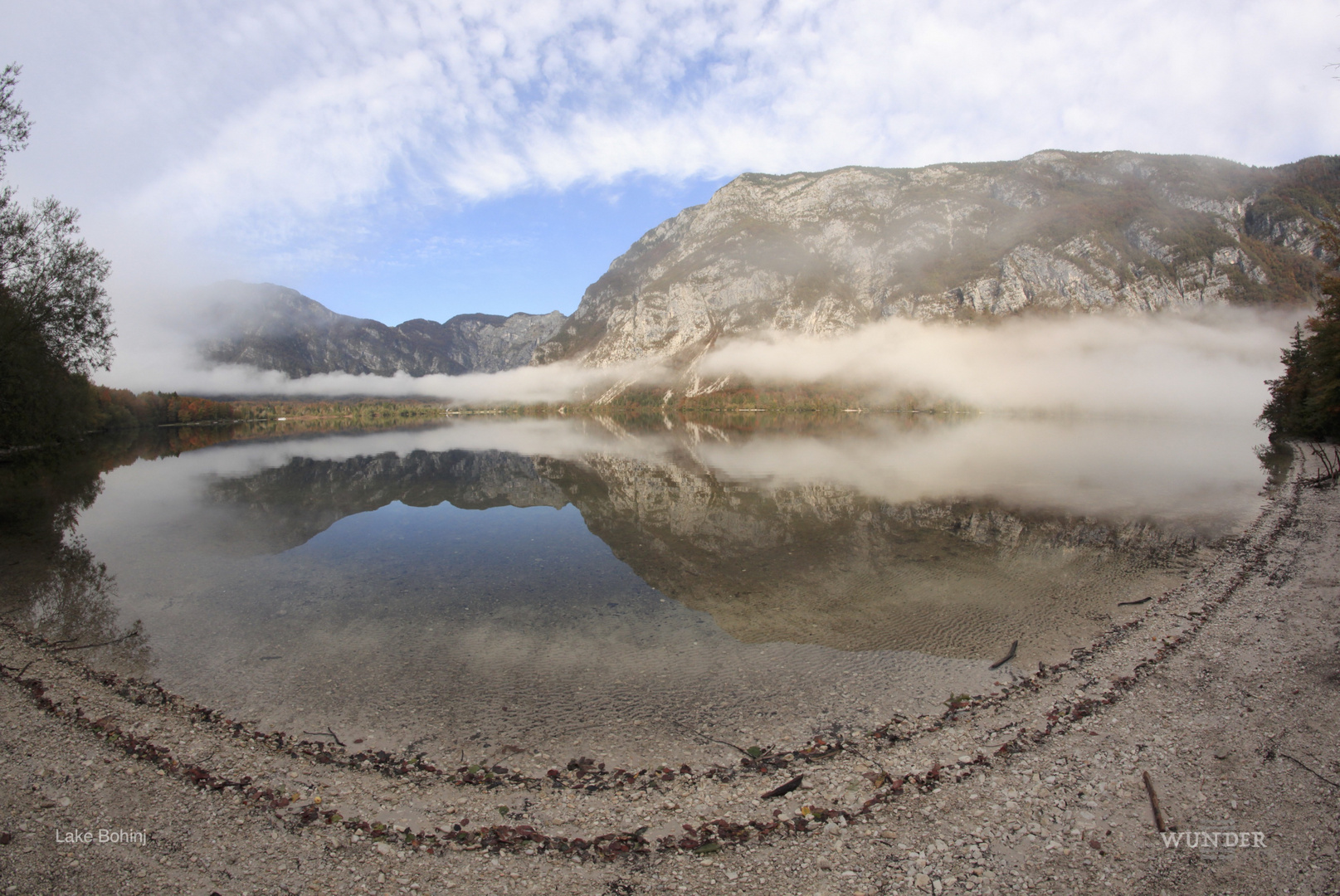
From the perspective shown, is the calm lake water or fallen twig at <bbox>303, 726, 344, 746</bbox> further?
the calm lake water

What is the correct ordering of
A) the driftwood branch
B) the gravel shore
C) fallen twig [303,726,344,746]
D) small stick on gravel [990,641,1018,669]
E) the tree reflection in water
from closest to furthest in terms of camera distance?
the gravel shore, the driftwood branch, fallen twig [303,726,344,746], small stick on gravel [990,641,1018,669], the tree reflection in water

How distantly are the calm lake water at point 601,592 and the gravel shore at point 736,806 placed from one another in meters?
0.81

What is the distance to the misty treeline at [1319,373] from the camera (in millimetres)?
36125

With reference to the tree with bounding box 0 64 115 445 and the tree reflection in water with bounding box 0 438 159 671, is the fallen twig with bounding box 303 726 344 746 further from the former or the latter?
the tree with bounding box 0 64 115 445

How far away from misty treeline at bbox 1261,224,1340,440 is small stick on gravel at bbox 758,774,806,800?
135ft

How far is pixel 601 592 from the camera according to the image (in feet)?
47.9

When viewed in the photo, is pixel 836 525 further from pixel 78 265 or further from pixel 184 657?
pixel 78 265

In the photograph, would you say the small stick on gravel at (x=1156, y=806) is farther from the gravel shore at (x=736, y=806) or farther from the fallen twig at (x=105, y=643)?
the fallen twig at (x=105, y=643)

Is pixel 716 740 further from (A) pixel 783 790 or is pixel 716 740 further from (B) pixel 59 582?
(B) pixel 59 582

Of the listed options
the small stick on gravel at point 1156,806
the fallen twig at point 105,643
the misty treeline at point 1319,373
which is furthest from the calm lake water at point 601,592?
the misty treeline at point 1319,373

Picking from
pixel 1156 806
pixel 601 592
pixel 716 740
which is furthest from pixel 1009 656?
pixel 601 592

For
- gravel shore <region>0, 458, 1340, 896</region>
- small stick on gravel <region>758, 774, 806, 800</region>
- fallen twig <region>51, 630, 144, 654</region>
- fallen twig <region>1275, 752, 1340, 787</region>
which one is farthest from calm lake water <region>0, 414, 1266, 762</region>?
fallen twig <region>1275, 752, 1340, 787</region>

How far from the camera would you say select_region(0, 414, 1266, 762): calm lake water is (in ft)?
29.2

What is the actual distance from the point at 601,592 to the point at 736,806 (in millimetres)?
8703
